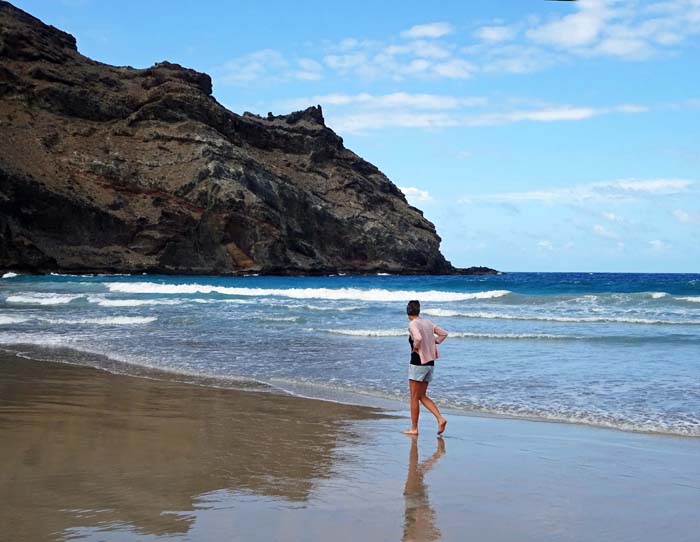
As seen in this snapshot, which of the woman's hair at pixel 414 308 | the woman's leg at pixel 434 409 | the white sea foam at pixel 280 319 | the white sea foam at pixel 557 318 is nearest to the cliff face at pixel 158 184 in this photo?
the white sea foam at pixel 280 319

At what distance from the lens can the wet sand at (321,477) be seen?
4.60 metres

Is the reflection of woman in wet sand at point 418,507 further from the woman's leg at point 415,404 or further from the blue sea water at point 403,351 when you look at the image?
the blue sea water at point 403,351

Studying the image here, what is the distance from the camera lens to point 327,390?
11.2 m

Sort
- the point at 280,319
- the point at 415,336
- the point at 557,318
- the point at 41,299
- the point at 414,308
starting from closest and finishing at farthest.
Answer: the point at 415,336 < the point at 414,308 < the point at 280,319 < the point at 557,318 < the point at 41,299

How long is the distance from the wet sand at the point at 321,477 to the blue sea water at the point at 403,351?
154 centimetres

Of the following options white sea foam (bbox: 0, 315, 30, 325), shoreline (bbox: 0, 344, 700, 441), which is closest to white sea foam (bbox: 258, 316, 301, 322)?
white sea foam (bbox: 0, 315, 30, 325)

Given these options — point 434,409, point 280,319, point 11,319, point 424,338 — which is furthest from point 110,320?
point 434,409

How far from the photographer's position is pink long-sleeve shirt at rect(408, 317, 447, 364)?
8.26 meters

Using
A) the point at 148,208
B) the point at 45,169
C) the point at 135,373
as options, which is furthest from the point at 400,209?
the point at 135,373

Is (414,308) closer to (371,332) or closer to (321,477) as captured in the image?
(321,477)

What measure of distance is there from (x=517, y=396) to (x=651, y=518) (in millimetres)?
5548

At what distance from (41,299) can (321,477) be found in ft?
98.0

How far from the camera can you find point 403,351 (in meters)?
15.9

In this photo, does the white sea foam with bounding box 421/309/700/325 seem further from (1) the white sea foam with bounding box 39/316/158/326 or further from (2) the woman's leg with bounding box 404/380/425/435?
(2) the woman's leg with bounding box 404/380/425/435
